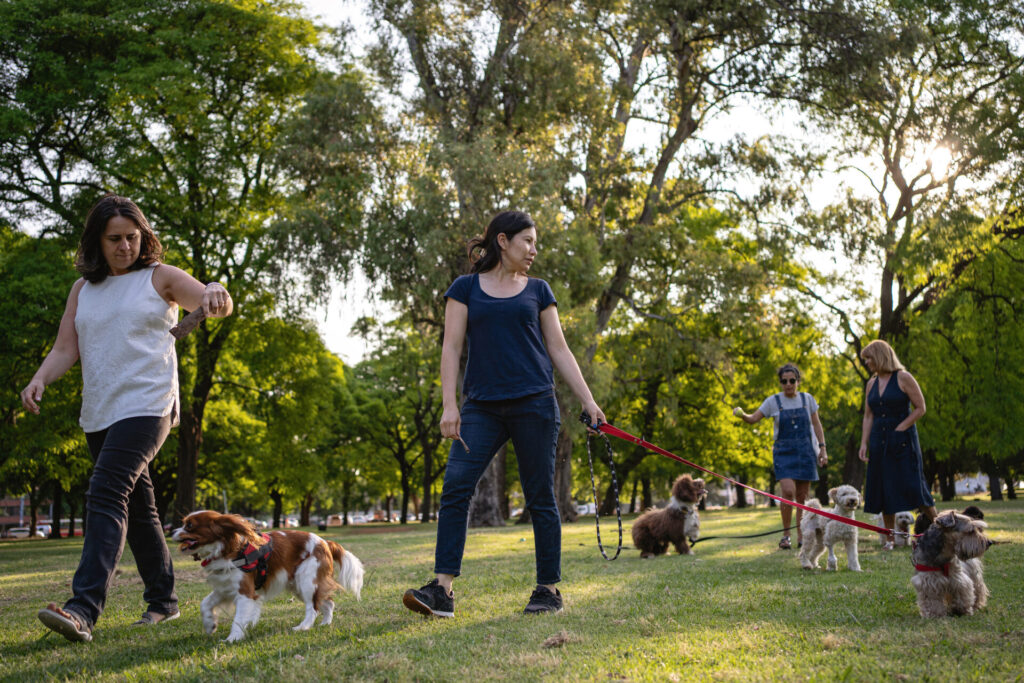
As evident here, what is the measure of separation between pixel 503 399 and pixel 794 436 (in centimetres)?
583

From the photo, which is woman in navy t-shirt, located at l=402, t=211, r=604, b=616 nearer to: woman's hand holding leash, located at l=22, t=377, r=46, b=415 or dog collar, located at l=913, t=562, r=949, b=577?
dog collar, located at l=913, t=562, r=949, b=577

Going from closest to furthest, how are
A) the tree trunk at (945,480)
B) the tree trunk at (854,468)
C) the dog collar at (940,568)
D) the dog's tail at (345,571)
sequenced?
the dog collar at (940,568), the dog's tail at (345,571), the tree trunk at (854,468), the tree trunk at (945,480)

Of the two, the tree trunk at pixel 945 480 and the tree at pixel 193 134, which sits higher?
the tree at pixel 193 134

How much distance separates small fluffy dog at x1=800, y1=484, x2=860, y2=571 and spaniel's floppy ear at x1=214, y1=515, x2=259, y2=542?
5058 millimetres

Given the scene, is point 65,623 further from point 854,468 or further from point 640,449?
point 640,449

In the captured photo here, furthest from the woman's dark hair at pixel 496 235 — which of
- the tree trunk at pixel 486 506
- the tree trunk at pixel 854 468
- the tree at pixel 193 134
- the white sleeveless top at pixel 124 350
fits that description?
the tree trunk at pixel 854 468

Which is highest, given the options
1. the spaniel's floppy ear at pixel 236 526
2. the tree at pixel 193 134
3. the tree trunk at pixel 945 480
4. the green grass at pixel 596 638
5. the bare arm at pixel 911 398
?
the tree at pixel 193 134

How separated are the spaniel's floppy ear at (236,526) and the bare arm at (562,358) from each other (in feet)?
Result: 6.27

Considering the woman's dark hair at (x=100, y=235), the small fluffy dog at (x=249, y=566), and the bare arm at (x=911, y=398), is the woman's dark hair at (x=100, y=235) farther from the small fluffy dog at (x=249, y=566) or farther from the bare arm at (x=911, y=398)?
the bare arm at (x=911, y=398)

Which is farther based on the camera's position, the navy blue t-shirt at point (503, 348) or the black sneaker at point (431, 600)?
the navy blue t-shirt at point (503, 348)

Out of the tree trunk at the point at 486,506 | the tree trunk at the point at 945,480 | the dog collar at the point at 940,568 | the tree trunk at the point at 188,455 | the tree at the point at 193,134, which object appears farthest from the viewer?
the tree trunk at the point at 945,480

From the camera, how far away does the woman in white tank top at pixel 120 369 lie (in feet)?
14.4

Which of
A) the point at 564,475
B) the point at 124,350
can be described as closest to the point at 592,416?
the point at 124,350

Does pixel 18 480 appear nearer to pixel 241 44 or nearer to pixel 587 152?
pixel 241 44
